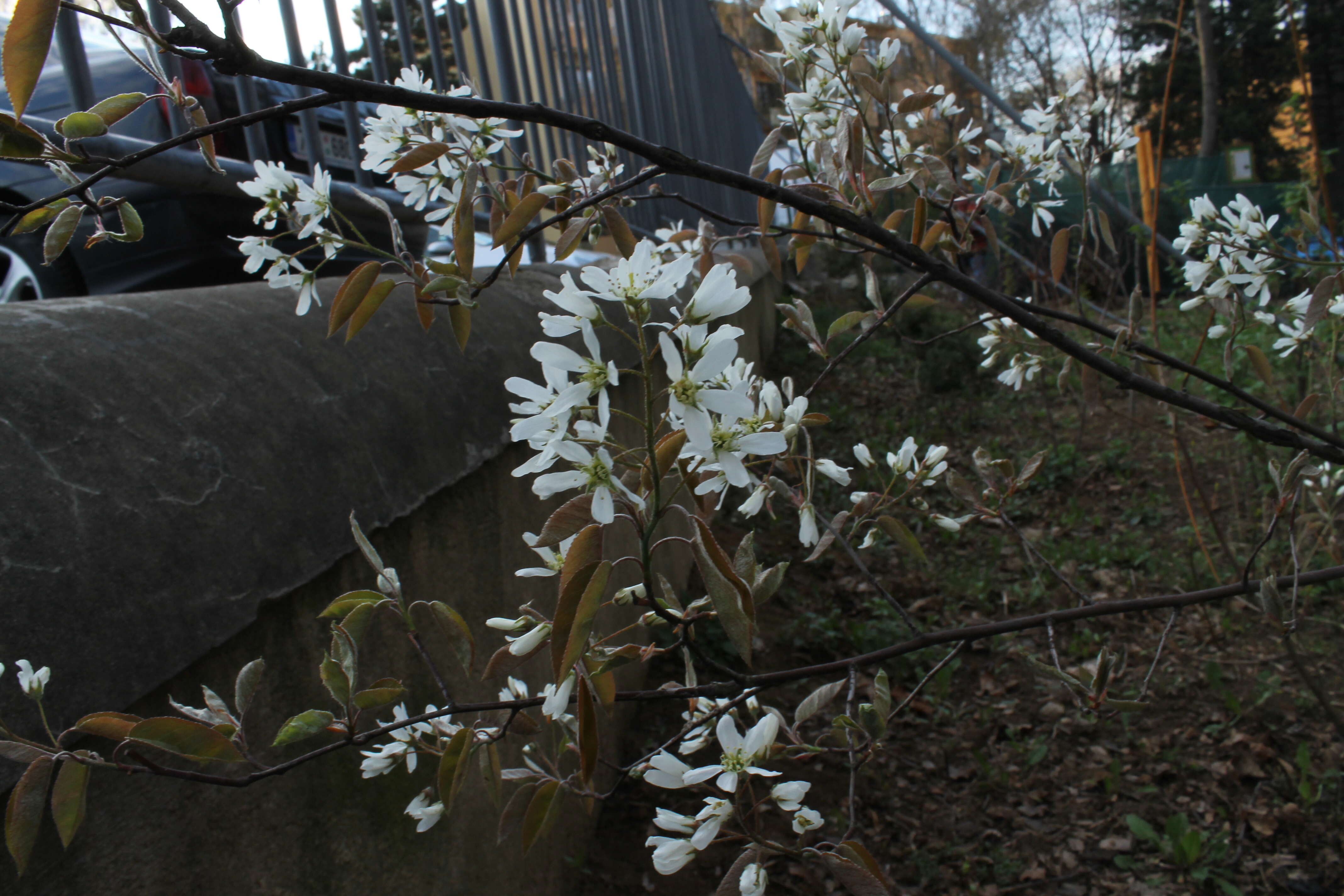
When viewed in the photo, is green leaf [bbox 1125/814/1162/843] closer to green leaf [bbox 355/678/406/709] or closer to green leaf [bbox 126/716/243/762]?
green leaf [bbox 355/678/406/709]

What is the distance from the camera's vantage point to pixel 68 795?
66 centimetres

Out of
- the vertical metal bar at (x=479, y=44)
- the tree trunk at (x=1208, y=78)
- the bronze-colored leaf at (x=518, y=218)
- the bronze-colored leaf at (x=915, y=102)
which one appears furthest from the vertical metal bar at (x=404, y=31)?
the tree trunk at (x=1208, y=78)

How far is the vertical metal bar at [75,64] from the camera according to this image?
1.54 metres

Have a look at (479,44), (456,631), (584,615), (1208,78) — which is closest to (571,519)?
(584,615)

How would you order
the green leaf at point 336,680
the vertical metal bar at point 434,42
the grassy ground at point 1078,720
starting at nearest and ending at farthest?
the green leaf at point 336,680 < the grassy ground at point 1078,720 < the vertical metal bar at point 434,42

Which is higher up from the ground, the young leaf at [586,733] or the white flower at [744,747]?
the young leaf at [586,733]

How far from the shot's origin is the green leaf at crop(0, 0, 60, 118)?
1.80 ft

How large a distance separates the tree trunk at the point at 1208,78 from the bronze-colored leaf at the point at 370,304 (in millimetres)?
6725

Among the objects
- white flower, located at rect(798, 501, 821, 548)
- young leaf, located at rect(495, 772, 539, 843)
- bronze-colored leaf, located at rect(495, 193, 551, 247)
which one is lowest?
young leaf, located at rect(495, 772, 539, 843)

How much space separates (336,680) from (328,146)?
244 centimetres

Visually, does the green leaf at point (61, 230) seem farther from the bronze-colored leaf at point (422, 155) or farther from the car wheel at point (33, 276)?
the car wheel at point (33, 276)

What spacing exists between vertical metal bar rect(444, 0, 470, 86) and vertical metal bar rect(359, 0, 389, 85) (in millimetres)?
251

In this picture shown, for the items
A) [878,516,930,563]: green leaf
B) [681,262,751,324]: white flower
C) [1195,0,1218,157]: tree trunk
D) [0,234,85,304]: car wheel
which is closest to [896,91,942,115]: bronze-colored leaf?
[878,516,930,563]: green leaf

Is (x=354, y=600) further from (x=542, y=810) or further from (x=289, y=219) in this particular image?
(x=289, y=219)
